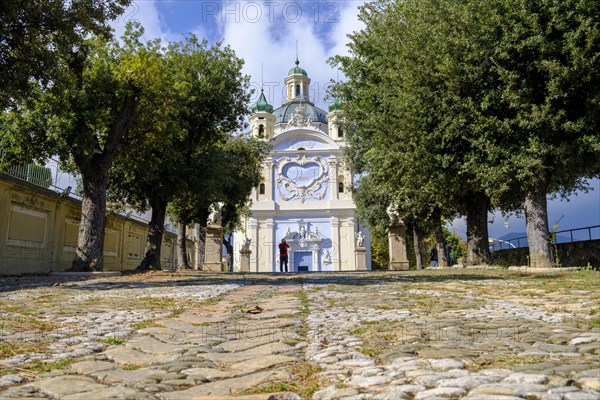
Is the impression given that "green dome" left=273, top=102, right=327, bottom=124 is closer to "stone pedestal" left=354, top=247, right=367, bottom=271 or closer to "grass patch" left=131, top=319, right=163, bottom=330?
"stone pedestal" left=354, top=247, right=367, bottom=271

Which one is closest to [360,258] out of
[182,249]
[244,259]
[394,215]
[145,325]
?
[244,259]

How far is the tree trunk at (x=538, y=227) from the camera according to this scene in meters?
15.0

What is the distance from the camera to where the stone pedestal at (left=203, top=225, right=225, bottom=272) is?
2806cm

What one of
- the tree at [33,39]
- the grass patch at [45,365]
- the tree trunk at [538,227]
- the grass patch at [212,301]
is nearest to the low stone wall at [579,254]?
the tree trunk at [538,227]

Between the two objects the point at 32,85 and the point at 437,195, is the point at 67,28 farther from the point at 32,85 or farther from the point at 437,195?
the point at 437,195

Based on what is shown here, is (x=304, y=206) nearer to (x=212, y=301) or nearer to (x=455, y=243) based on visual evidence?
(x=455, y=243)

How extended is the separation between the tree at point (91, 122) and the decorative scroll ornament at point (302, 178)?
3872cm

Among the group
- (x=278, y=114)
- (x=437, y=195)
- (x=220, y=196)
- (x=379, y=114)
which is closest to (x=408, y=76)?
(x=379, y=114)

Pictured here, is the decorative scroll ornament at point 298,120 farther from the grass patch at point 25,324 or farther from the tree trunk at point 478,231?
the grass patch at point 25,324

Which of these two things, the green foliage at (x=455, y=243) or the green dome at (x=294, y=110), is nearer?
the green foliage at (x=455, y=243)

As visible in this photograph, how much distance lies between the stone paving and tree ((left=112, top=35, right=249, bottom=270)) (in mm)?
13198

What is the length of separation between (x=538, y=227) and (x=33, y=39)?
44.8 feet

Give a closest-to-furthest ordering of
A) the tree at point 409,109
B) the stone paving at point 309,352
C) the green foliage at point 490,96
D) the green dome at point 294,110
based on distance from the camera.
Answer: the stone paving at point 309,352 → the green foliage at point 490,96 → the tree at point 409,109 → the green dome at point 294,110

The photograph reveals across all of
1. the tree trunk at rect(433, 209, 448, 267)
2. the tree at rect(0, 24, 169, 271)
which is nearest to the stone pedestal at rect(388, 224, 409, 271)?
the tree trunk at rect(433, 209, 448, 267)
